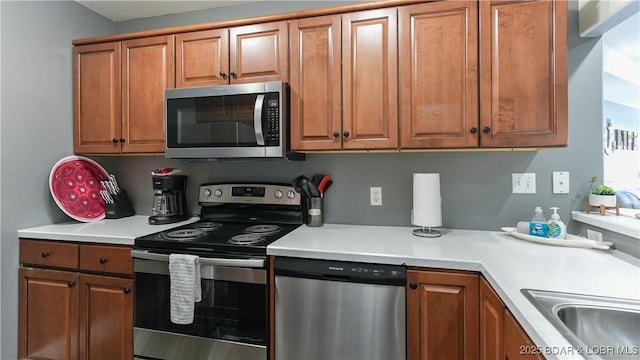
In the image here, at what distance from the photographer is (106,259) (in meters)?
1.72

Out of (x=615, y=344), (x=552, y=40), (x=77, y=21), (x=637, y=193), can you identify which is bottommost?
(x=615, y=344)

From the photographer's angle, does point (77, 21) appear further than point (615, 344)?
Yes

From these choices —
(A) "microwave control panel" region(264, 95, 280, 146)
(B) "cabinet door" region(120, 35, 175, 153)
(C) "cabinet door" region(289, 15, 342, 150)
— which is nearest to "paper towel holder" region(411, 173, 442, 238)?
(C) "cabinet door" region(289, 15, 342, 150)

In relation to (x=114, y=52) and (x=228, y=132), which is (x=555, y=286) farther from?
(x=114, y=52)

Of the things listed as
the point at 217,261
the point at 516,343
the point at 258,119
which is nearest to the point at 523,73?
the point at 516,343

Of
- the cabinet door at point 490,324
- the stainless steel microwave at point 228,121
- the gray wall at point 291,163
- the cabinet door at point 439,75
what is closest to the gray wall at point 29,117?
the gray wall at point 291,163

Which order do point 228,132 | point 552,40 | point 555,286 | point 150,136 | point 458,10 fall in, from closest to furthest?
point 555,286 < point 552,40 < point 458,10 < point 228,132 < point 150,136

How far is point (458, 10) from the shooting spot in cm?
160

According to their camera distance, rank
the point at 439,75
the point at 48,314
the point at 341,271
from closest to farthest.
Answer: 1. the point at 341,271
2. the point at 439,75
3. the point at 48,314

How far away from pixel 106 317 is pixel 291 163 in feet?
4.57

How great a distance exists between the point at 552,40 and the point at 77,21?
3000mm

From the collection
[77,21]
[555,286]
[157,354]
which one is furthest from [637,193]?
[77,21]

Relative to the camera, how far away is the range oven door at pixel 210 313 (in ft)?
4.95

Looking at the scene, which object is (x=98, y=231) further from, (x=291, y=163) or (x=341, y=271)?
(x=341, y=271)
